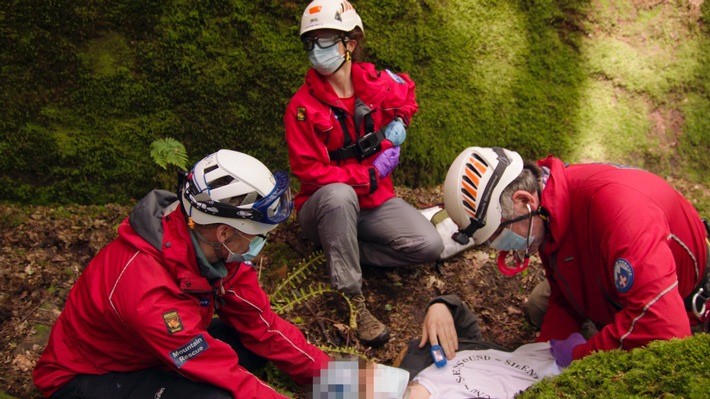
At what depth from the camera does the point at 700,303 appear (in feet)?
13.0

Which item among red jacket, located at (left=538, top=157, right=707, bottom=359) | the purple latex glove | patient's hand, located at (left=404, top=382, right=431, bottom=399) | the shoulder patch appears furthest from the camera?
the shoulder patch

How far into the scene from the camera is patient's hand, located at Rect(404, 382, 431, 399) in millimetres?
3777

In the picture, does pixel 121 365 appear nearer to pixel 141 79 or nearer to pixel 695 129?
pixel 141 79

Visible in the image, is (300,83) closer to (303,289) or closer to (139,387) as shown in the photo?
(303,289)

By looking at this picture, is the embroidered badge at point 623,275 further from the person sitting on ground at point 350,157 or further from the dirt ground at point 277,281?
the person sitting on ground at point 350,157

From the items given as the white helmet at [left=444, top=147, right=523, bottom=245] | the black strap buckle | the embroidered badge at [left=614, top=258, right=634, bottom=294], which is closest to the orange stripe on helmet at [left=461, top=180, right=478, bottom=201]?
the white helmet at [left=444, top=147, right=523, bottom=245]

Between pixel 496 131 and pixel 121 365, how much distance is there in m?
4.91

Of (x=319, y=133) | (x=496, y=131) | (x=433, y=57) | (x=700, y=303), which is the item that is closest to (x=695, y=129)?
(x=496, y=131)

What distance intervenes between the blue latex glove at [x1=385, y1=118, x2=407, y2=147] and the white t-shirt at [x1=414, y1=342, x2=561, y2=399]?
2.23 m

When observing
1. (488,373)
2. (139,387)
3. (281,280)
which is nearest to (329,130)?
(281,280)

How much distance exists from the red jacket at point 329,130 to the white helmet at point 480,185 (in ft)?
5.25

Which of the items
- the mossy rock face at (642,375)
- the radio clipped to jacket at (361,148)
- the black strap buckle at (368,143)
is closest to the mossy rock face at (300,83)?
the radio clipped to jacket at (361,148)

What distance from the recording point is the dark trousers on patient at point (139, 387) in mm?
3656

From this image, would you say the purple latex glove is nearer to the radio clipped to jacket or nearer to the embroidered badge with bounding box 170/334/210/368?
the radio clipped to jacket
